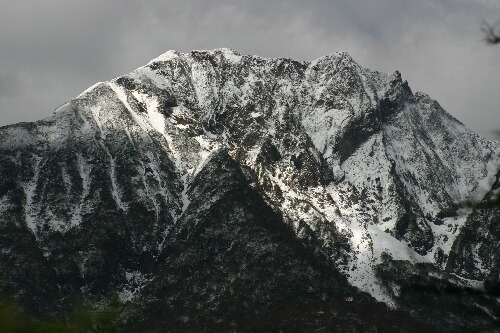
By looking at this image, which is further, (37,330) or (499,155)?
(37,330)

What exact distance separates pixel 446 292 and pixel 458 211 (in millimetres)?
1714

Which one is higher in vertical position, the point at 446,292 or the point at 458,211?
the point at 458,211

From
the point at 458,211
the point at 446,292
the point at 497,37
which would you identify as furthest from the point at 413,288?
the point at 497,37

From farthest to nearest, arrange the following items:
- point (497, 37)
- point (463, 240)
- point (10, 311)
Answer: point (463, 240), point (10, 311), point (497, 37)

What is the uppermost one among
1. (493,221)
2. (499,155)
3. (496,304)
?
(499,155)

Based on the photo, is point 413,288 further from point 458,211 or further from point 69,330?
point 69,330

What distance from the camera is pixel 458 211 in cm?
1428

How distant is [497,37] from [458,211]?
343 centimetres

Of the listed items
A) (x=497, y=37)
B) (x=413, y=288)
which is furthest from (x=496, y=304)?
(x=497, y=37)

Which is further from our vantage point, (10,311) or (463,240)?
(463,240)

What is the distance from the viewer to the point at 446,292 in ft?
48.2

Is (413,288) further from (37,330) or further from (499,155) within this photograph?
(37,330)

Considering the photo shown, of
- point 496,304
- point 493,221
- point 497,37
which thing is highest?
point 497,37

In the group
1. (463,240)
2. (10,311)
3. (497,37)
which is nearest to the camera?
(497,37)
